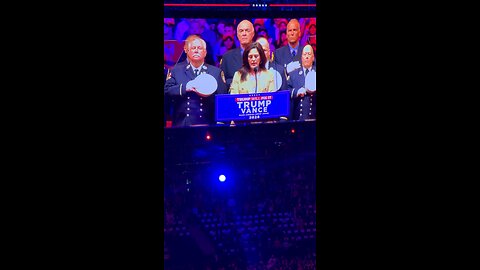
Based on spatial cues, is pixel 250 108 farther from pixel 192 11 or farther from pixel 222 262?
pixel 222 262

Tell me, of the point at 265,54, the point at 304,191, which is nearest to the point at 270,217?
the point at 304,191

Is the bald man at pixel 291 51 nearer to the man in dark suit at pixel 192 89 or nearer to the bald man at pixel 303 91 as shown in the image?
the bald man at pixel 303 91

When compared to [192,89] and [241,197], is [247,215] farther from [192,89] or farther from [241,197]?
[192,89]

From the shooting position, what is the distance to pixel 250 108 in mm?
2408

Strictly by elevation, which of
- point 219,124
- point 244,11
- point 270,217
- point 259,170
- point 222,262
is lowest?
point 222,262

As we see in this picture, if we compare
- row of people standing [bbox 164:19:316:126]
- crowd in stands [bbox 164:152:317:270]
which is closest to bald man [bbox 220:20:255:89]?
row of people standing [bbox 164:19:316:126]

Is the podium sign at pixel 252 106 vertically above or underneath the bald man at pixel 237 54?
underneath

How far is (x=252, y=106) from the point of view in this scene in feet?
7.90

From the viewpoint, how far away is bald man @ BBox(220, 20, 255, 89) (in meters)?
2.37

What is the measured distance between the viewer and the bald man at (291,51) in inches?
95.4

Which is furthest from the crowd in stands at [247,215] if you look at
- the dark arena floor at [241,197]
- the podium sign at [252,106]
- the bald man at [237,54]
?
the bald man at [237,54]

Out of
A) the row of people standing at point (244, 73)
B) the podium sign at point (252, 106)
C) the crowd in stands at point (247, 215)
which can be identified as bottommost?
the crowd in stands at point (247, 215)

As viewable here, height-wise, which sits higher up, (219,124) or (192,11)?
(192,11)

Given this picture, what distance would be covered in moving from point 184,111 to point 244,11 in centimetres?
44
